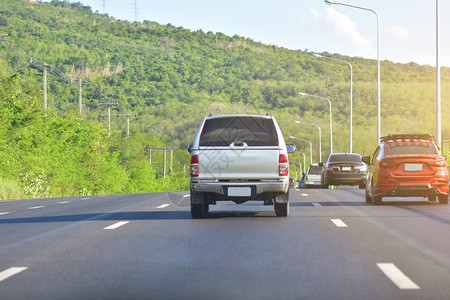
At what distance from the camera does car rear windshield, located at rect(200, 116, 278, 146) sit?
15398mm

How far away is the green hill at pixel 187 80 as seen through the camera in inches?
4141

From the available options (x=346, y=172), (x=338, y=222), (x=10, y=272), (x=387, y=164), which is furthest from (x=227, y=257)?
(x=346, y=172)

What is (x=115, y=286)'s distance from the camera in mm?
7598

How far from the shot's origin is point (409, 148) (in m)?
21.3

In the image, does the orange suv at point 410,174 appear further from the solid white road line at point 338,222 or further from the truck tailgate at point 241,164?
the truck tailgate at point 241,164

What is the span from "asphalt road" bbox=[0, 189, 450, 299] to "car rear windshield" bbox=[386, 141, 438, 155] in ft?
16.0

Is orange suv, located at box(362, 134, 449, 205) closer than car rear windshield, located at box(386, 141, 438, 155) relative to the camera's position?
Yes

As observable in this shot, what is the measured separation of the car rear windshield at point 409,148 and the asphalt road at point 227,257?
4.87m

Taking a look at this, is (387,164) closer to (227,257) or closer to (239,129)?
(239,129)

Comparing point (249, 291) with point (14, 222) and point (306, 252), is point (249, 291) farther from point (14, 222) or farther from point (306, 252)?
point (14, 222)

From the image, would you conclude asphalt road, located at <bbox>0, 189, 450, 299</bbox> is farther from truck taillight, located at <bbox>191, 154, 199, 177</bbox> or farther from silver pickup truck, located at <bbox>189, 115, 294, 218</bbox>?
truck taillight, located at <bbox>191, 154, 199, 177</bbox>

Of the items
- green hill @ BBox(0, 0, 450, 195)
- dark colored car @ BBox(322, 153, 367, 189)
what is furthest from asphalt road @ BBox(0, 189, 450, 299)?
green hill @ BBox(0, 0, 450, 195)

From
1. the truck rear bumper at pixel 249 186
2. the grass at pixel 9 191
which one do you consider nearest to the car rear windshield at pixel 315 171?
the grass at pixel 9 191

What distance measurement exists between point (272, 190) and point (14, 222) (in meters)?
5.28
